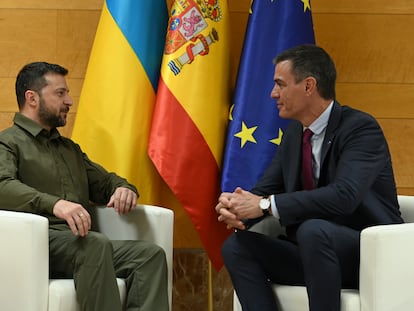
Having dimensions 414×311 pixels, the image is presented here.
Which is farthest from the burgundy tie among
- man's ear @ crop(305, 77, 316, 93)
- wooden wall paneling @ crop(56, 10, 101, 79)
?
wooden wall paneling @ crop(56, 10, 101, 79)

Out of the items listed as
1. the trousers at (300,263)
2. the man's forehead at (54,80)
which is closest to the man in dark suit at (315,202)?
the trousers at (300,263)

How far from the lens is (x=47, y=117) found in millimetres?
2941

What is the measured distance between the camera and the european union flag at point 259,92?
3.32 m

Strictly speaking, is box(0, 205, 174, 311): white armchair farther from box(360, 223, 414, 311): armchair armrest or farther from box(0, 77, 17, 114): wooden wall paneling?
box(0, 77, 17, 114): wooden wall paneling

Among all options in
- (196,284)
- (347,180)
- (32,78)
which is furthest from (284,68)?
(196,284)

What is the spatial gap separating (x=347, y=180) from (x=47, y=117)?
1.21 m

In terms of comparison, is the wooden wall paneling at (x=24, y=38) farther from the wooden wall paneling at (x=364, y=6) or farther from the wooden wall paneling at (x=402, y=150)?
the wooden wall paneling at (x=402, y=150)

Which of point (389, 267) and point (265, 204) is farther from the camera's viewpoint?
point (265, 204)

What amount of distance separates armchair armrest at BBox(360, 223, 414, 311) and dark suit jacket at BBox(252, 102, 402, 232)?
199 mm

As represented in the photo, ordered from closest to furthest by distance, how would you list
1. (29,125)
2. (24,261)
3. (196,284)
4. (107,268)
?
(24,261) < (107,268) < (29,125) < (196,284)

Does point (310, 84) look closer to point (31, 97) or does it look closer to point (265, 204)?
point (265, 204)

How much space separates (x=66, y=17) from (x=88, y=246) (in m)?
1.60

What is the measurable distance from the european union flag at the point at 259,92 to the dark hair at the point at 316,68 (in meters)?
0.60

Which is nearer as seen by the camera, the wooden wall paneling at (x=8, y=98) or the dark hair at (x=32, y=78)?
the dark hair at (x=32, y=78)
